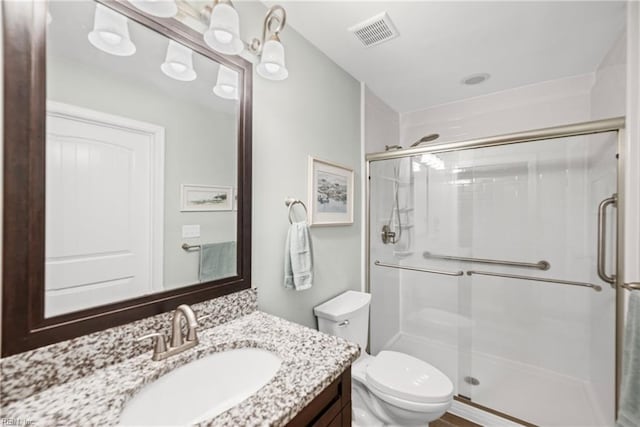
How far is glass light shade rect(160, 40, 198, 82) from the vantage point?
36.8 inches

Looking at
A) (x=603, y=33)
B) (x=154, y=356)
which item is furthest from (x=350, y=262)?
(x=603, y=33)

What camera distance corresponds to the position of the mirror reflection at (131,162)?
2.30 feet

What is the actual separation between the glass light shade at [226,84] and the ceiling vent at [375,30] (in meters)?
0.76

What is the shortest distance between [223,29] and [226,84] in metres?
0.25

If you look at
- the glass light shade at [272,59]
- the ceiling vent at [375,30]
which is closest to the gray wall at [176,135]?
the glass light shade at [272,59]

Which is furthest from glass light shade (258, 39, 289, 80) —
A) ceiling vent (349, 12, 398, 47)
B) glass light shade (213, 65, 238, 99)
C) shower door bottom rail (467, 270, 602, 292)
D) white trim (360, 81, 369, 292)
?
shower door bottom rail (467, 270, 602, 292)

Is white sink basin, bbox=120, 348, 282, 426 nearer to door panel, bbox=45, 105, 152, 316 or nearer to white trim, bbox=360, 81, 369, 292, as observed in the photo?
door panel, bbox=45, 105, 152, 316

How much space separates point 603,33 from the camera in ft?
4.83

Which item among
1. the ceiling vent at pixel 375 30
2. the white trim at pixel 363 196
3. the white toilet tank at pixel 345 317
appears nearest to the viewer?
the ceiling vent at pixel 375 30

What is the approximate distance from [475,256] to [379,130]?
53.1 inches

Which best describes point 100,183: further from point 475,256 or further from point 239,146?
point 475,256

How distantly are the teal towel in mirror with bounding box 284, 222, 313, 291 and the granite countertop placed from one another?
347mm

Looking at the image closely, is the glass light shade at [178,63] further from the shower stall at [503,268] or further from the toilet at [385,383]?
the shower stall at [503,268]

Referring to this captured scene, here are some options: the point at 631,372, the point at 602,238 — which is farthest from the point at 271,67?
the point at 602,238
